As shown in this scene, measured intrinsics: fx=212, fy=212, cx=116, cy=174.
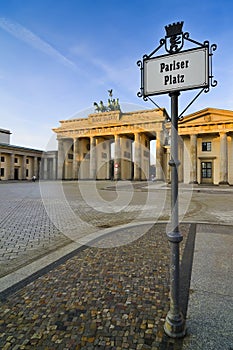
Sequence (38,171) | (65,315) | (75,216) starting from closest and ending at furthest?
(65,315)
(75,216)
(38,171)

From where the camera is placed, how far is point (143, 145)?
49.3 meters

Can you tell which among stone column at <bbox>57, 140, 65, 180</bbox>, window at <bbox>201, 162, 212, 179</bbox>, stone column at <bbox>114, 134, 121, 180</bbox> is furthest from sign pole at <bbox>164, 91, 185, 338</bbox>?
stone column at <bbox>57, 140, 65, 180</bbox>

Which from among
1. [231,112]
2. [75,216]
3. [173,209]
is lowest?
[75,216]

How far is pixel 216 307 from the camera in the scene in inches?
102

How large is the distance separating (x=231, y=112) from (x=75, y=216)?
33.2m

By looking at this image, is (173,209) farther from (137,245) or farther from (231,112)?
(231,112)

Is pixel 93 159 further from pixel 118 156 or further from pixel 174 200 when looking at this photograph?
pixel 174 200

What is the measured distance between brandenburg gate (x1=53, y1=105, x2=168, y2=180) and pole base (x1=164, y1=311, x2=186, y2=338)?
41972 millimetres

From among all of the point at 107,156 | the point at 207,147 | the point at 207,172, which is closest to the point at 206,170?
the point at 207,172

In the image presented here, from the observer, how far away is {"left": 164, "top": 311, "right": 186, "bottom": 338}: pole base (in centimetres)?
209

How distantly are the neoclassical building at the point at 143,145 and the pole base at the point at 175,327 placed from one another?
2122 centimetres

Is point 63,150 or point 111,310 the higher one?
point 63,150

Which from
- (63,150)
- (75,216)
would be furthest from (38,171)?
(75,216)

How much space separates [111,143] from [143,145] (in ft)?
43.9
